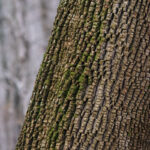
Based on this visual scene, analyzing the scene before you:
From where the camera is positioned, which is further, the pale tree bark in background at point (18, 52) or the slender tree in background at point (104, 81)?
the pale tree bark in background at point (18, 52)

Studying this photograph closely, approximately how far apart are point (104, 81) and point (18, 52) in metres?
8.33

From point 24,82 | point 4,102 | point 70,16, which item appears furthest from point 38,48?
point 70,16

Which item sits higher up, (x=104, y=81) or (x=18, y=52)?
(x=18, y=52)

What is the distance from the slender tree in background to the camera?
78.4 inches

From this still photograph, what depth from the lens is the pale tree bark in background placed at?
8.76 m

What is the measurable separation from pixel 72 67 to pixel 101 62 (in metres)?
0.19

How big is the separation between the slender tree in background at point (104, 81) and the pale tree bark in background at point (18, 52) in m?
6.47

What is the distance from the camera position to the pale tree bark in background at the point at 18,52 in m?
8.76

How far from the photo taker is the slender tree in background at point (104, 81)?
1.99m

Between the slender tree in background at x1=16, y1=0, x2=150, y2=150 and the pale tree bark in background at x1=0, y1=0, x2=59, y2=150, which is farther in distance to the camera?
the pale tree bark in background at x1=0, y1=0, x2=59, y2=150

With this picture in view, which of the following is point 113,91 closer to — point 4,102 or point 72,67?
point 72,67

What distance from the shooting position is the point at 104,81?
78.8 inches

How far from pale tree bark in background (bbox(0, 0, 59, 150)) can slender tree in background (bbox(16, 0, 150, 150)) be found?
647cm

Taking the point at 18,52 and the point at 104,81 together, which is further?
the point at 18,52
